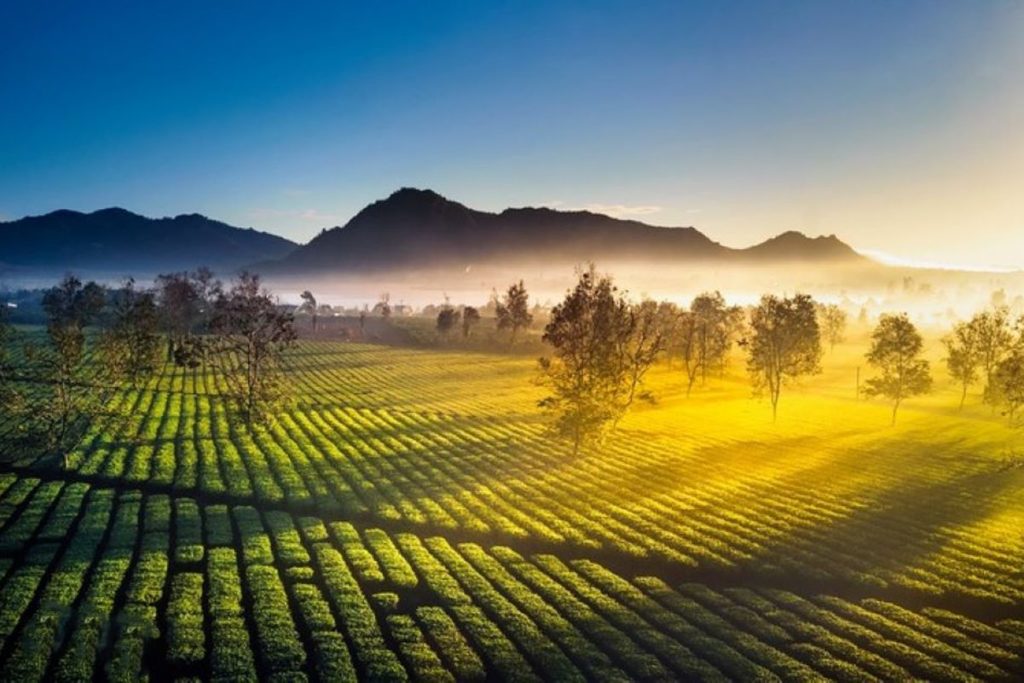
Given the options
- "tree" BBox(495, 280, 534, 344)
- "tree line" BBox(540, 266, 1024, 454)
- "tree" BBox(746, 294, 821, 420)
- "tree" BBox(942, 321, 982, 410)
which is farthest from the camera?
"tree" BBox(495, 280, 534, 344)

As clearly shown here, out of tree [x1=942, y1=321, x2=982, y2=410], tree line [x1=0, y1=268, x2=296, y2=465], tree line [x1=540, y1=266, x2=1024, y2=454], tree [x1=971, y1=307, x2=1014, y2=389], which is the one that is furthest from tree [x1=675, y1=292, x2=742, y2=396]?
tree line [x1=0, y1=268, x2=296, y2=465]

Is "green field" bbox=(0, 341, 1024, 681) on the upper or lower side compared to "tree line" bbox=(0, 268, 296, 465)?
lower

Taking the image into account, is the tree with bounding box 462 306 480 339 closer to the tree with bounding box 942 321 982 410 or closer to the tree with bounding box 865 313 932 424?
the tree with bounding box 865 313 932 424

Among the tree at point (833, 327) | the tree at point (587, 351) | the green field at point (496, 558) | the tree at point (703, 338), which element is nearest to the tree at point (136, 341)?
the green field at point (496, 558)

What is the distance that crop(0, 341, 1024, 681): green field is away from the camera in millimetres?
22656

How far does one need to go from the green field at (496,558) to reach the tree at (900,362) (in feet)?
64.2

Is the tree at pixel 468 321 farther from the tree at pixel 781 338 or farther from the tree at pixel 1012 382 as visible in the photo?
the tree at pixel 1012 382

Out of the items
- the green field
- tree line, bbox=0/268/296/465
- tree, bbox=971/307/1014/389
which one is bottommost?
the green field

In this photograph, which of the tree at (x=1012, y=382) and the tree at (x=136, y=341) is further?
the tree at (x=136, y=341)

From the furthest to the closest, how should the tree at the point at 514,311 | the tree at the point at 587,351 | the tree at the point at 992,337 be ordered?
the tree at the point at 514,311
the tree at the point at 992,337
the tree at the point at 587,351

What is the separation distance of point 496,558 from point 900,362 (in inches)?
2904

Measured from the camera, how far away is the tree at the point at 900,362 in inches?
3184

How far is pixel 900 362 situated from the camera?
3263 inches

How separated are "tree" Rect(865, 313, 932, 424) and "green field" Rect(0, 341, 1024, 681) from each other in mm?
19568
